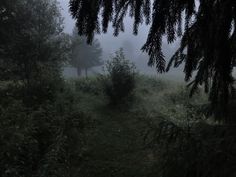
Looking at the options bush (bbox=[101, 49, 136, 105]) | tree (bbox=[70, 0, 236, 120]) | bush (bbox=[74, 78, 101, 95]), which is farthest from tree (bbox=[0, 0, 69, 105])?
tree (bbox=[70, 0, 236, 120])

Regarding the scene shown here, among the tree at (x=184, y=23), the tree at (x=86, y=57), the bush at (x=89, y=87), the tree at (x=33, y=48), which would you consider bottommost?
the bush at (x=89, y=87)

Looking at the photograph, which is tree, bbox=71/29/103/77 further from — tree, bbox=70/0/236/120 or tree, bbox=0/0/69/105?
tree, bbox=70/0/236/120

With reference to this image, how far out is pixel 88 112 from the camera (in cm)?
1211

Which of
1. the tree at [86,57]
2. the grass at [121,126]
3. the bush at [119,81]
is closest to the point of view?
the grass at [121,126]

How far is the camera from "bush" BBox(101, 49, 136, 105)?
13.7 m

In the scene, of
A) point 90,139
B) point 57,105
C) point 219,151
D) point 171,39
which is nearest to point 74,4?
point 171,39

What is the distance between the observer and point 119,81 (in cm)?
1364

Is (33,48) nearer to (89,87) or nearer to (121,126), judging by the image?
(89,87)

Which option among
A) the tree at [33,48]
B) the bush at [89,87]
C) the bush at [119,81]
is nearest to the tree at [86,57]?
the tree at [33,48]

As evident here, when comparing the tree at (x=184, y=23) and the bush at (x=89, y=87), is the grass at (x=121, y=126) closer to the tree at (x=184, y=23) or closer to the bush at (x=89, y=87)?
the bush at (x=89, y=87)

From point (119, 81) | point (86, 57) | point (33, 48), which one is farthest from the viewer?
point (86, 57)

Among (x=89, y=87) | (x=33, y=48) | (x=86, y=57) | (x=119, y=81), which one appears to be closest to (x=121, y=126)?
(x=119, y=81)

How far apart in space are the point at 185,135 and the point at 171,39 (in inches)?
57.7

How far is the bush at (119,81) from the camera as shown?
1367cm
